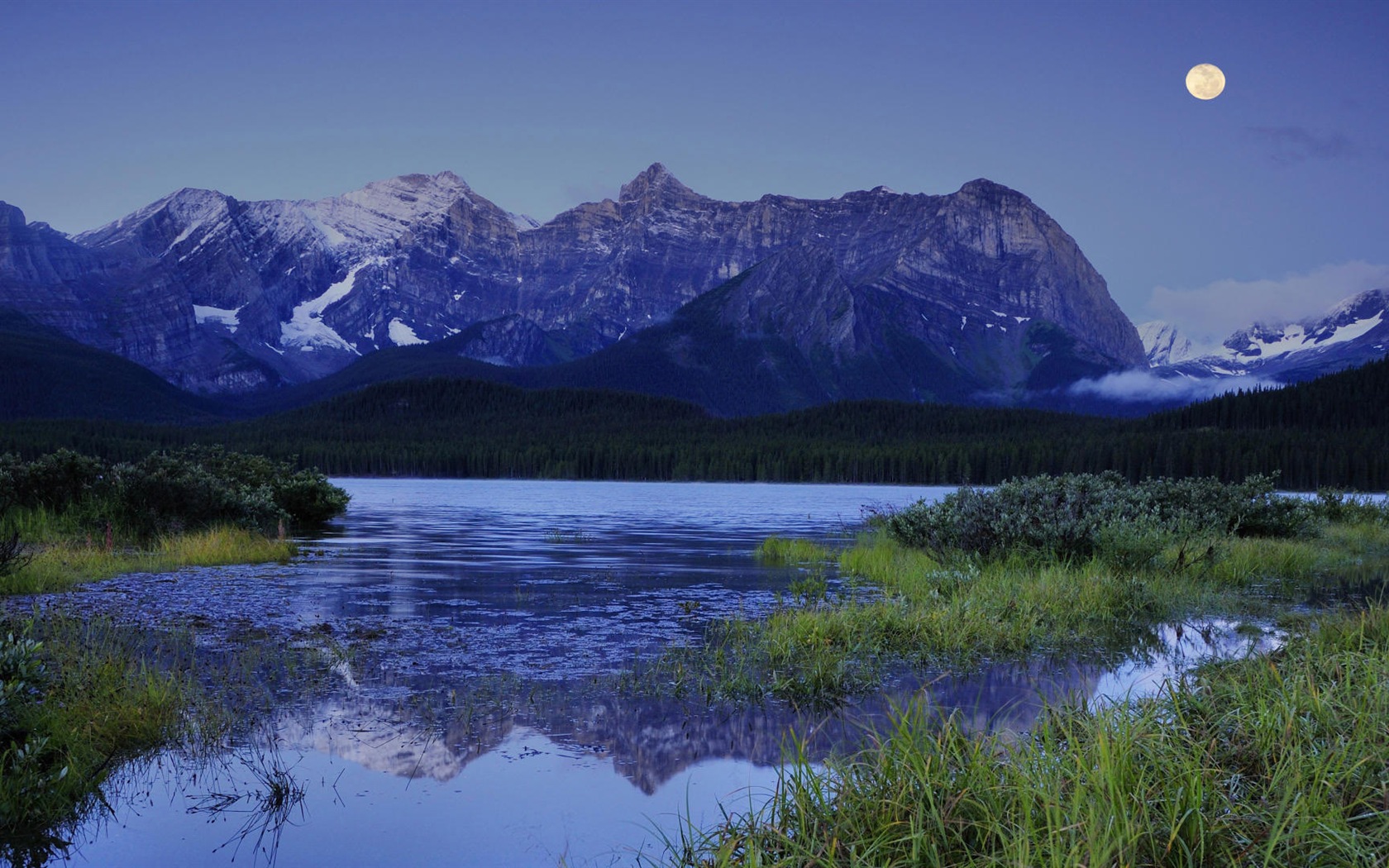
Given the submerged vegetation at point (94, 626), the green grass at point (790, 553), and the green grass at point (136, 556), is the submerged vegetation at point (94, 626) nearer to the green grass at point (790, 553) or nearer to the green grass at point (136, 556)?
the green grass at point (136, 556)

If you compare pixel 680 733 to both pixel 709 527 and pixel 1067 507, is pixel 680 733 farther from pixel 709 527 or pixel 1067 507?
pixel 709 527

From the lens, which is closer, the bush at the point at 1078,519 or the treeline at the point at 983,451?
the bush at the point at 1078,519

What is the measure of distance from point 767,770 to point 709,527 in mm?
42174

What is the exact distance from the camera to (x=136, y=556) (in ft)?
91.5

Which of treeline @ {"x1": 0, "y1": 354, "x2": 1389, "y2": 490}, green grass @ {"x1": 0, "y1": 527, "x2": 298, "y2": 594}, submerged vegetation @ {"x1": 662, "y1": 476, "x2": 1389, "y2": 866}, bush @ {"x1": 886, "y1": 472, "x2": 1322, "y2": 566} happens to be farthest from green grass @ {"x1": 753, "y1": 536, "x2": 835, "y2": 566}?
treeline @ {"x1": 0, "y1": 354, "x2": 1389, "y2": 490}

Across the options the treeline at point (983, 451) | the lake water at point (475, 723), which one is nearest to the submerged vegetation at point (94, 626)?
the lake water at point (475, 723)

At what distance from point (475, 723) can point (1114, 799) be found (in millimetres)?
8024

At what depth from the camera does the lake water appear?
9.22 meters

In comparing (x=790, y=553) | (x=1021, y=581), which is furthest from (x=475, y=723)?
(x=790, y=553)

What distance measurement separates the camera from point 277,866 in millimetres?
8625

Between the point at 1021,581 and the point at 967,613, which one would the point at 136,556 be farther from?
the point at 1021,581

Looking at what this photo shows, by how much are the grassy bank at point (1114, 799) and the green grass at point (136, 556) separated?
1808cm

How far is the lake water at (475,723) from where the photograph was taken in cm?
922

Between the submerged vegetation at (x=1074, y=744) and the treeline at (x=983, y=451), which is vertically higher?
the treeline at (x=983, y=451)
